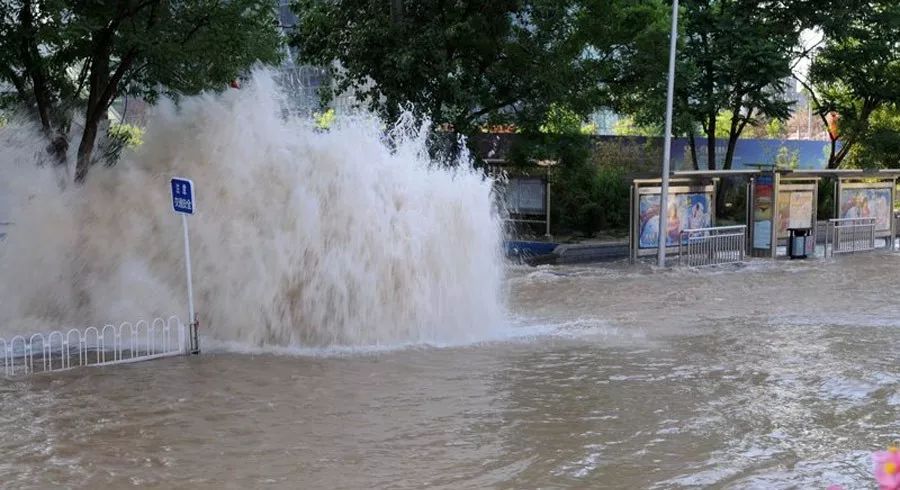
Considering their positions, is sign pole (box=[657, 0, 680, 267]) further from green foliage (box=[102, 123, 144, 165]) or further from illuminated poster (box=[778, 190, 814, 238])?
green foliage (box=[102, 123, 144, 165])

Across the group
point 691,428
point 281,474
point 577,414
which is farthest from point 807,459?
point 281,474

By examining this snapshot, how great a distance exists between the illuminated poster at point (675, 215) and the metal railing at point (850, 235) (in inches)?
165

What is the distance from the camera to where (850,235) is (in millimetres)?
25469

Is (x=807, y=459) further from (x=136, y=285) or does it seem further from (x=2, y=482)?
(x=136, y=285)

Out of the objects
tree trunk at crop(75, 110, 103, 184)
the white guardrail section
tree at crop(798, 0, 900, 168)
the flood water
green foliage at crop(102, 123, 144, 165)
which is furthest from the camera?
tree at crop(798, 0, 900, 168)

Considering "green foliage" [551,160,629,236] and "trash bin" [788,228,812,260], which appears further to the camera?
"green foliage" [551,160,629,236]

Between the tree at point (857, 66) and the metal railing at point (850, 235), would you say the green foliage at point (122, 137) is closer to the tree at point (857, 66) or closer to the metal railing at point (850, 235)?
the metal railing at point (850, 235)

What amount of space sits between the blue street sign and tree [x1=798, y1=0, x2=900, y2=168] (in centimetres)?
2249

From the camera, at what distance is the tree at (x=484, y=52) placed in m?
21.8

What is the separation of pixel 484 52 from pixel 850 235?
1123cm

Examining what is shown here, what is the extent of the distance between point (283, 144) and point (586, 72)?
12018 millimetres

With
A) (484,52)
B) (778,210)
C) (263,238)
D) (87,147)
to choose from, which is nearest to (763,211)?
(778,210)

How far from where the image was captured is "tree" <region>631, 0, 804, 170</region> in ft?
87.1

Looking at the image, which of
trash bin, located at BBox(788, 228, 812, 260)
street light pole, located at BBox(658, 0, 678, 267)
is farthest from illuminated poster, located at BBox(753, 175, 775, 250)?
street light pole, located at BBox(658, 0, 678, 267)
